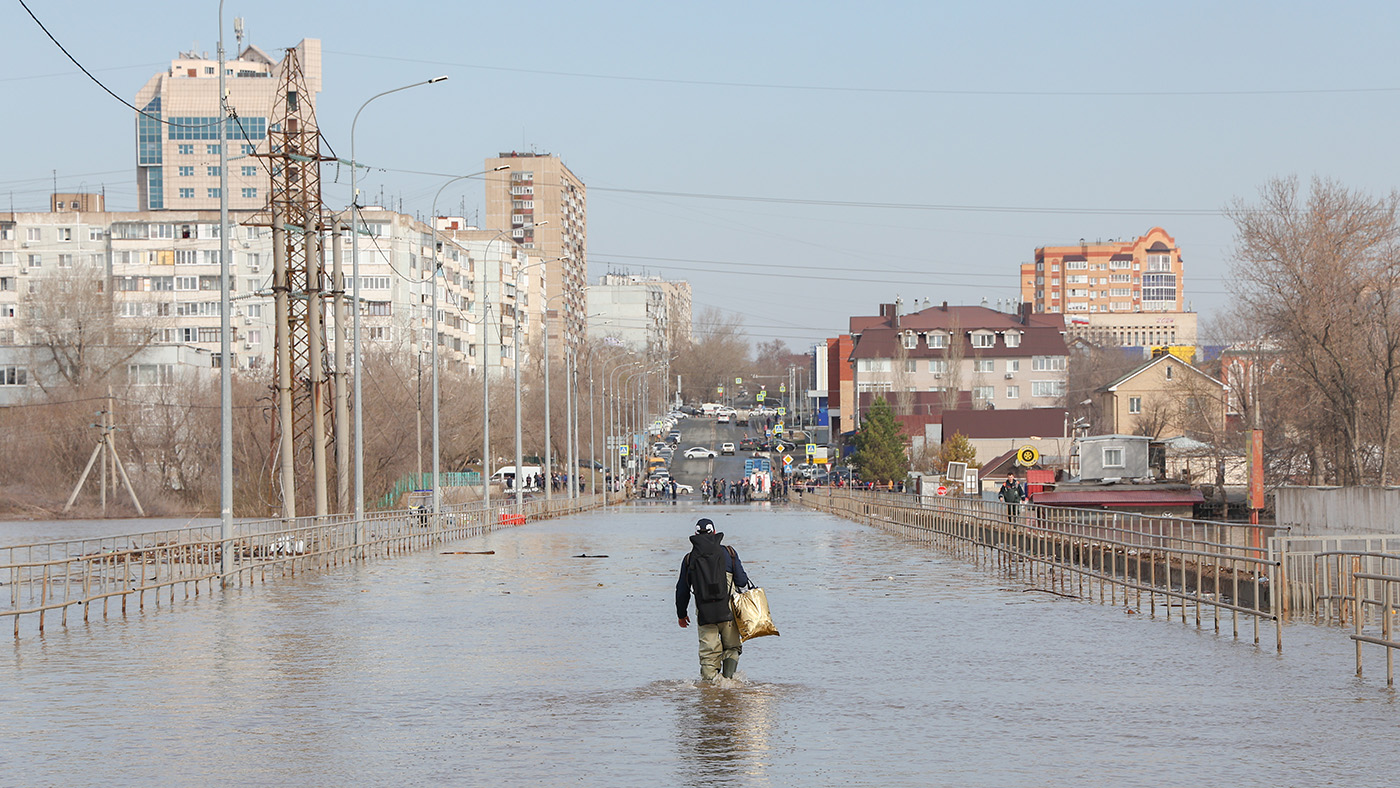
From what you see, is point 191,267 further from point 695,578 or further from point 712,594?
point 712,594

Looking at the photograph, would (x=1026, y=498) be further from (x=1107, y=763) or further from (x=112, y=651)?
(x=1107, y=763)

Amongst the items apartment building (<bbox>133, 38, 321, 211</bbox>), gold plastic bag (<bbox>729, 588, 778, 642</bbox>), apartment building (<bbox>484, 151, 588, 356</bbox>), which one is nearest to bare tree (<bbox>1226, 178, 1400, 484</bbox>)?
gold plastic bag (<bbox>729, 588, 778, 642</bbox>)

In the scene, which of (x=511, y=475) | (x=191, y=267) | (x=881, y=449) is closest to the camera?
(x=881, y=449)

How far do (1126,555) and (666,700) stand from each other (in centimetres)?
1443

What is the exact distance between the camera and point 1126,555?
83.1 feet

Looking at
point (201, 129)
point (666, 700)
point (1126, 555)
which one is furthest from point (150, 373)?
point (666, 700)

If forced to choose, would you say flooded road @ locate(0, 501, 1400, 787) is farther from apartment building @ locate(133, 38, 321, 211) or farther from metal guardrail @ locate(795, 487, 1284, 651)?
apartment building @ locate(133, 38, 321, 211)

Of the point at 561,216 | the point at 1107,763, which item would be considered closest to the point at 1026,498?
the point at 1107,763

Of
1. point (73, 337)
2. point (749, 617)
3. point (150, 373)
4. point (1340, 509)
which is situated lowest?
point (749, 617)

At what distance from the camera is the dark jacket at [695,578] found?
1336cm

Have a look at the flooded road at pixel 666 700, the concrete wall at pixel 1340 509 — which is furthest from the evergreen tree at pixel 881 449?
the flooded road at pixel 666 700

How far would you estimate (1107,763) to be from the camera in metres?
9.75

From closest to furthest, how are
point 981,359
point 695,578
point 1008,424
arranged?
point 695,578 < point 1008,424 < point 981,359

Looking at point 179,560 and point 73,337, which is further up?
point 73,337
